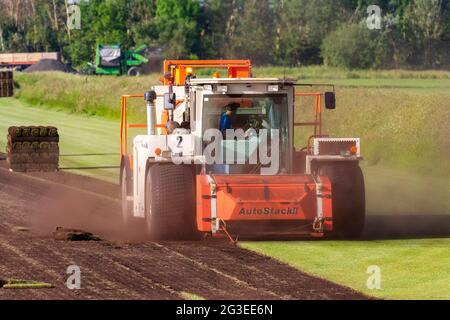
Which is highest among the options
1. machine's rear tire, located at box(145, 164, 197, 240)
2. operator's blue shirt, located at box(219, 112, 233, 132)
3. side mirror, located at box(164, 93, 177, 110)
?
side mirror, located at box(164, 93, 177, 110)

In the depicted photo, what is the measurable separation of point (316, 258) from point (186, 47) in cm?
9232

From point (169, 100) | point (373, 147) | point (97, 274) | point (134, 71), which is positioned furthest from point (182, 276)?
point (134, 71)

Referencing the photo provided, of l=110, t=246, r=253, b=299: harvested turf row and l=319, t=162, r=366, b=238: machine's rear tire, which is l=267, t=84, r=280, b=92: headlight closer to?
l=319, t=162, r=366, b=238: machine's rear tire

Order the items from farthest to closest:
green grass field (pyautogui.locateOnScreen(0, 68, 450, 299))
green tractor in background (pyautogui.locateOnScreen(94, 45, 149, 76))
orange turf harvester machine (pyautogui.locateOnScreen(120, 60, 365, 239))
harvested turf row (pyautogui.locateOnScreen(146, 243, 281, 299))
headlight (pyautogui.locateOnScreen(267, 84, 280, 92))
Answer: green tractor in background (pyautogui.locateOnScreen(94, 45, 149, 76)), headlight (pyautogui.locateOnScreen(267, 84, 280, 92)), orange turf harvester machine (pyautogui.locateOnScreen(120, 60, 365, 239)), green grass field (pyautogui.locateOnScreen(0, 68, 450, 299)), harvested turf row (pyautogui.locateOnScreen(146, 243, 281, 299))

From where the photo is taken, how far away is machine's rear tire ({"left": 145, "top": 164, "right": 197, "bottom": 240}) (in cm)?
1886

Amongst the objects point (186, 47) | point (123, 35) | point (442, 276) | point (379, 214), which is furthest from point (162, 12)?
point (442, 276)

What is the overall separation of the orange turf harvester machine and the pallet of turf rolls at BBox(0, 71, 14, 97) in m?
38.8

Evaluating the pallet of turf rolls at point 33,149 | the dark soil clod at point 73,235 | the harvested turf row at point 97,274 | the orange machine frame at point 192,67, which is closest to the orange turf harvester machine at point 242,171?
the dark soil clod at point 73,235

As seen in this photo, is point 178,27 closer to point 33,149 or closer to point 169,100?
point 33,149

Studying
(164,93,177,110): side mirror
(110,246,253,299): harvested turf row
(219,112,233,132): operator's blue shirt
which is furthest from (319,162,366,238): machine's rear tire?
(110,246,253,299): harvested turf row

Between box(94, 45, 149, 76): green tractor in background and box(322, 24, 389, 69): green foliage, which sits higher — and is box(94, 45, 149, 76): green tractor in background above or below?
below

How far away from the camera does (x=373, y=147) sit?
117 ft

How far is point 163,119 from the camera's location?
22125mm

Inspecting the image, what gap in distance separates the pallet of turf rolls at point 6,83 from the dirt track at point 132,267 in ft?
118
